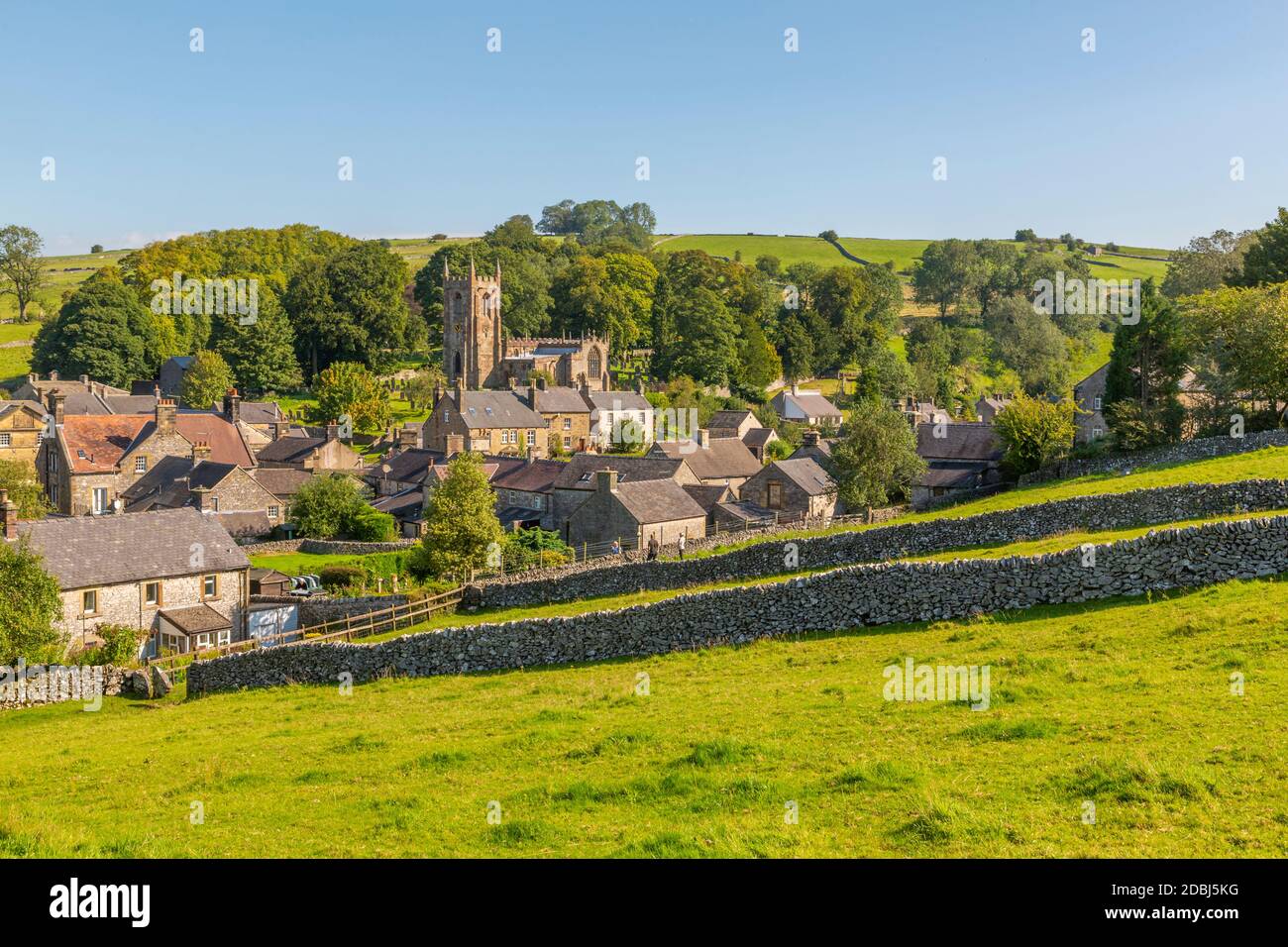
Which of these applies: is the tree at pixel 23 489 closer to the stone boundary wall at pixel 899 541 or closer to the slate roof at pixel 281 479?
the slate roof at pixel 281 479

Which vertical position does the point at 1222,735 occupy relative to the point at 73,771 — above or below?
above

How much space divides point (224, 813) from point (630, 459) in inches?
1791

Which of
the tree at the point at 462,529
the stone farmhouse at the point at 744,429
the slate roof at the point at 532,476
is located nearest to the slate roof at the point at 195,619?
the tree at the point at 462,529

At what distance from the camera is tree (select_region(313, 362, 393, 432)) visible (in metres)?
92.0

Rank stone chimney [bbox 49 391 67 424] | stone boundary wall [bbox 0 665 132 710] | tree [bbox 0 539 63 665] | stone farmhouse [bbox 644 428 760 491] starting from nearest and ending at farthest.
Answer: stone boundary wall [bbox 0 665 132 710], tree [bbox 0 539 63 665], stone farmhouse [bbox 644 428 760 491], stone chimney [bbox 49 391 67 424]

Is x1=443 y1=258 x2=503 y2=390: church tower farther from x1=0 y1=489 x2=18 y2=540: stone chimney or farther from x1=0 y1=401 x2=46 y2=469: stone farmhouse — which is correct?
x1=0 y1=489 x2=18 y2=540: stone chimney

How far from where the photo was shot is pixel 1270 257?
6134 cm

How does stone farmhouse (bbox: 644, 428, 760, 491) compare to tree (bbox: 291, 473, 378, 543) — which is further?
stone farmhouse (bbox: 644, 428, 760, 491)

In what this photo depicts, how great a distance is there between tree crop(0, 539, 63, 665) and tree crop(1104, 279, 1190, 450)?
43.5 meters

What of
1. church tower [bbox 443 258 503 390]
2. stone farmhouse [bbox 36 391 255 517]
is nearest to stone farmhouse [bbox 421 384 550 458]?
stone farmhouse [bbox 36 391 255 517]

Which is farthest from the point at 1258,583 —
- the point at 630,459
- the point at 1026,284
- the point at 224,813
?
the point at 1026,284

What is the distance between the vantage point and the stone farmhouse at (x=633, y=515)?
47000mm

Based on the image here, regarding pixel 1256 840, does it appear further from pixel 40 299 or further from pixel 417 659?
pixel 40 299

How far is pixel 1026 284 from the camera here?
5738 inches
